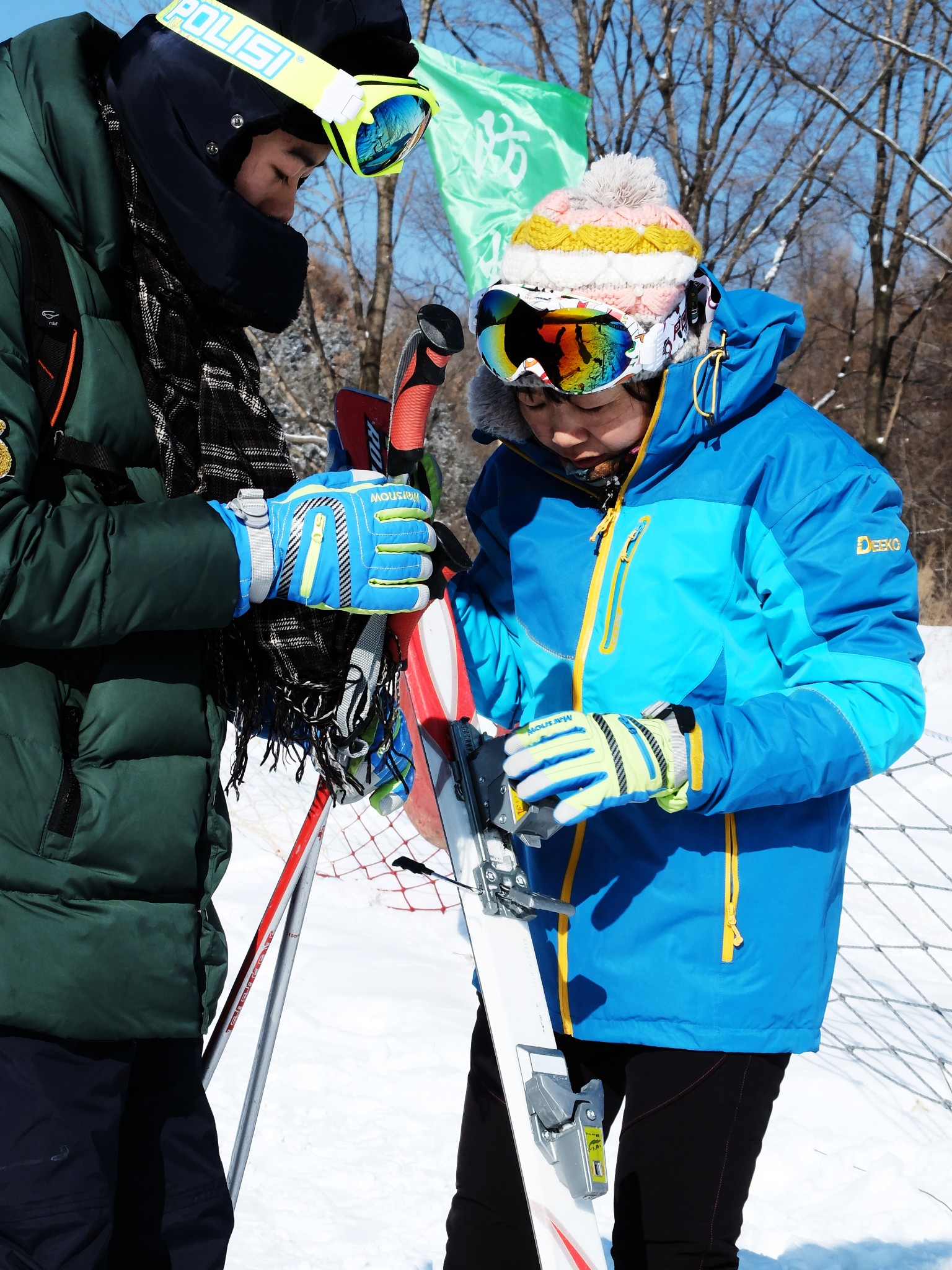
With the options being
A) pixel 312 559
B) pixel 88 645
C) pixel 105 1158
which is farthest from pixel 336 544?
pixel 105 1158

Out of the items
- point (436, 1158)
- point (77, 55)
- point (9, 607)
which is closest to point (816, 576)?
point (9, 607)

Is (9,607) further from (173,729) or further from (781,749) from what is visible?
(781,749)

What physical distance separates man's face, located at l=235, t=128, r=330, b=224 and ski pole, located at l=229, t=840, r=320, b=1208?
3.83ft

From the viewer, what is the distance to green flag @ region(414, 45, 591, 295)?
4730 mm

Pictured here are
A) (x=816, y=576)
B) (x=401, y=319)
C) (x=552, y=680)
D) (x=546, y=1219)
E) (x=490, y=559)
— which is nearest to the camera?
(x=546, y=1219)

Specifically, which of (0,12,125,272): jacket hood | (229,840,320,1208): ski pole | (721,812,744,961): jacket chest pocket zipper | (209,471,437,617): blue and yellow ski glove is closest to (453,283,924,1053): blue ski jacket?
(721,812,744,961): jacket chest pocket zipper

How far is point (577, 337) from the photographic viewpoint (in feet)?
6.04

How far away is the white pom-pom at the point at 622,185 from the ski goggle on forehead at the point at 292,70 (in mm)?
473

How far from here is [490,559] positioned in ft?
7.18

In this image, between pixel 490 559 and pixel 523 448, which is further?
pixel 490 559

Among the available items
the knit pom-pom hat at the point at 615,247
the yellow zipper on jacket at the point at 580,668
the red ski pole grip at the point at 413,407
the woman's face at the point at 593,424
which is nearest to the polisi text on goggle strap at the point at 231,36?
the red ski pole grip at the point at 413,407

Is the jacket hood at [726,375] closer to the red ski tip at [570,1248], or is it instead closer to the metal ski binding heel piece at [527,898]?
the metal ski binding heel piece at [527,898]

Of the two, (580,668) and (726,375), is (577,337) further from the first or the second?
(580,668)

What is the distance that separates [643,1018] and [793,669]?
23.7 inches
